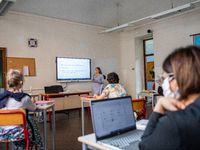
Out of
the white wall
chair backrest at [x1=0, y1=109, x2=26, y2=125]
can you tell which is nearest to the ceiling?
the white wall

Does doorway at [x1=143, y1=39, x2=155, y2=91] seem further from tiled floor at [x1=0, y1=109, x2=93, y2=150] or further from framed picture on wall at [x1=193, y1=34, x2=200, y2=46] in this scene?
tiled floor at [x1=0, y1=109, x2=93, y2=150]

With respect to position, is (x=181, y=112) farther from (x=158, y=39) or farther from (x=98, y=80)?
(x=158, y=39)

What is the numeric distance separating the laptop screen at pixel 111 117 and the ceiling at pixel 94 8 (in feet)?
16.3

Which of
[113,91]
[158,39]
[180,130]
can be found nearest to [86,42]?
[158,39]

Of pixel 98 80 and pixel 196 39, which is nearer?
pixel 196 39

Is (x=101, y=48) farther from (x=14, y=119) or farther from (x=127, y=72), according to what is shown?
(x=14, y=119)

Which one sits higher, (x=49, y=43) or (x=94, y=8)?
(x=94, y=8)

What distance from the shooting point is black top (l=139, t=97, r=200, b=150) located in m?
0.81

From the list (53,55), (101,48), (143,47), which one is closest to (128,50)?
(143,47)

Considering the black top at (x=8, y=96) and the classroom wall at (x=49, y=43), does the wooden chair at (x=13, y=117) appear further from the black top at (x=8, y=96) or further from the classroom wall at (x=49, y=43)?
the classroom wall at (x=49, y=43)

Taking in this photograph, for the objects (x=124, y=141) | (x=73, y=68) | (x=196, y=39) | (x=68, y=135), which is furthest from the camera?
(x=73, y=68)

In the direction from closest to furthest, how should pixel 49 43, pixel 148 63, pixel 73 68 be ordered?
pixel 49 43, pixel 73 68, pixel 148 63

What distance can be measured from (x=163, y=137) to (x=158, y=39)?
283 inches

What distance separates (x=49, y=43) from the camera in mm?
6938
